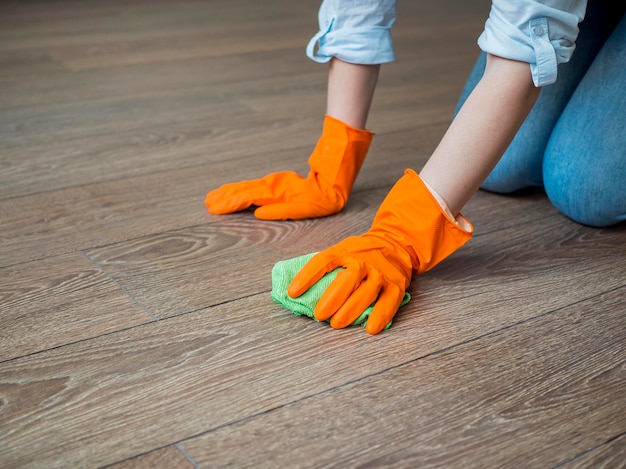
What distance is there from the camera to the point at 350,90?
1254mm

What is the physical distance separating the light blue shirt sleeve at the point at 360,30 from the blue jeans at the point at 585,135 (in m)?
0.25

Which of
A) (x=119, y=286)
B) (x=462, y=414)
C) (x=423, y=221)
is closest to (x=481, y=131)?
(x=423, y=221)

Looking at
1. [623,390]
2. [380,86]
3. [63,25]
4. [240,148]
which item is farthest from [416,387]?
[63,25]

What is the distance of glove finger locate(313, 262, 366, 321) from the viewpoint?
0.97m

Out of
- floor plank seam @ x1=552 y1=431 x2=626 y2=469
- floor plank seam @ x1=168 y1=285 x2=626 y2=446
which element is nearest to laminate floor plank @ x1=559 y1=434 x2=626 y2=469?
floor plank seam @ x1=552 y1=431 x2=626 y2=469

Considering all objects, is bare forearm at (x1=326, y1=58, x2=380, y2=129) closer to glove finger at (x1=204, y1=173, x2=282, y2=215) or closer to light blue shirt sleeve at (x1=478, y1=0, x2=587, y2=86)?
glove finger at (x1=204, y1=173, x2=282, y2=215)

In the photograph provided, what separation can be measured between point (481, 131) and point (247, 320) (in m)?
0.38

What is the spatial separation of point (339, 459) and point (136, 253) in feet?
1.68

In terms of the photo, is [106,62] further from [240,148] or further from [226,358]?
[226,358]

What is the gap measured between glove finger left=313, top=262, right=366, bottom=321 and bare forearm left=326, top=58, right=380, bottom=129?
36 cm

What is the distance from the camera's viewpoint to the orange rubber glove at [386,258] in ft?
3.21

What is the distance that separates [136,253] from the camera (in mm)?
1154

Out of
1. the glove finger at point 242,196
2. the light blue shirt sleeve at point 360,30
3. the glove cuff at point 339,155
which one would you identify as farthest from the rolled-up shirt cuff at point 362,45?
the glove finger at point 242,196

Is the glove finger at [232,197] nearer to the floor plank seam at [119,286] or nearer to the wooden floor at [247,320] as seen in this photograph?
the wooden floor at [247,320]
